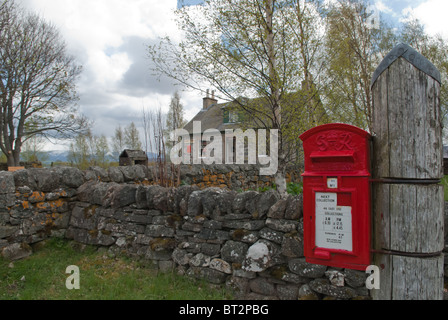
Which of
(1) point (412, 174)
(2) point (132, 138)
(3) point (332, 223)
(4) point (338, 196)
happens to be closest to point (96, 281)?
(3) point (332, 223)

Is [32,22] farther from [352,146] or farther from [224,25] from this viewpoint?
[352,146]

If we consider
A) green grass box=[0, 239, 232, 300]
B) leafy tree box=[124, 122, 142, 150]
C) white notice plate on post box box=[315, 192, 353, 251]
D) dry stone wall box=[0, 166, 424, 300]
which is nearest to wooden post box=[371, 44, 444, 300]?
white notice plate on post box box=[315, 192, 353, 251]

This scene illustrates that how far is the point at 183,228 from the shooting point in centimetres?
353

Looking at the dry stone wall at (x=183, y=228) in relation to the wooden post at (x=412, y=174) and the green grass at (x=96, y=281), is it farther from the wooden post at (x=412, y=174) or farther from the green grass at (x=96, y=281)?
the wooden post at (x=412, y=174)

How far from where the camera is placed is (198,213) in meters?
3.48

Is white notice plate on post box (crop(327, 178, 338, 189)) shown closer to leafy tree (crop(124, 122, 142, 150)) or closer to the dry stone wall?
the dry stone wall

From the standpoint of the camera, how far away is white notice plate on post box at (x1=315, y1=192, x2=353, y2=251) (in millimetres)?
1996

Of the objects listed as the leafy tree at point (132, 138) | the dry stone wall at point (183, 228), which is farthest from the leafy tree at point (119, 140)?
the dry stone wall at point (183, 228)

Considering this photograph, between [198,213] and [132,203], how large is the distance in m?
1.13

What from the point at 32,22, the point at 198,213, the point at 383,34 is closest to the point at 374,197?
the point at 198,213

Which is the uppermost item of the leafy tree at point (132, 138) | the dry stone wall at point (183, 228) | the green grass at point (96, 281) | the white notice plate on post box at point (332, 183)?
the leafy tree at point (132, 138)

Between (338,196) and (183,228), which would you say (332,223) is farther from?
(183,228)

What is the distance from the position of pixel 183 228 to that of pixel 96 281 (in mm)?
1123

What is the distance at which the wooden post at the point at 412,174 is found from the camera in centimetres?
175
